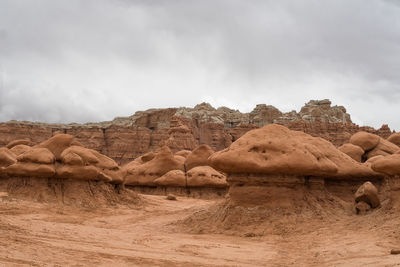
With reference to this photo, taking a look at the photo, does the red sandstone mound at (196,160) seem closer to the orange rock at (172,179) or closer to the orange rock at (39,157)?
the orange rock at (172,179)

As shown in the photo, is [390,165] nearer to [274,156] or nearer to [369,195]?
[369,195]

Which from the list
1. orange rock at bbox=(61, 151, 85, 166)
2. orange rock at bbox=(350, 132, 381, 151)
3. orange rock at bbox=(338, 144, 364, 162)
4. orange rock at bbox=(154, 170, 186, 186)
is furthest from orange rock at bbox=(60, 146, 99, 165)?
orange rock at bbox=(350, 132, 381, 151)

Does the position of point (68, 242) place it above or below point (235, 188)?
below

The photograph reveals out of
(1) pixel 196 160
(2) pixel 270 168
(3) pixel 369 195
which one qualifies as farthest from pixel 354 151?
(1) pixel 196 160

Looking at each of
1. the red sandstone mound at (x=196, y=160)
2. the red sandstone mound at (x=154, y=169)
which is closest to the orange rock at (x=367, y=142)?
the red sandstone mound at (x=196, y=160)

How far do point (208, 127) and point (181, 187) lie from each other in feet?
145

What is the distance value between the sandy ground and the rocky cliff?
159 ft

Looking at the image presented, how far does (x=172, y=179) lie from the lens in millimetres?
23484

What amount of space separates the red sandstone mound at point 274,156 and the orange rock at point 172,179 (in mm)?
12097

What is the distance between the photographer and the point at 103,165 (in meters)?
17.5

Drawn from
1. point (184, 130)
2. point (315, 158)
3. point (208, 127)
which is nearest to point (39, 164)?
point (315, 158)

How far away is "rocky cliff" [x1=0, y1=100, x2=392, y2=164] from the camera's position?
203ft

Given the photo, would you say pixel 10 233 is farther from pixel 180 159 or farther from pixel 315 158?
pixel 180 159

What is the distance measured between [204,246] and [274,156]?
343cm
